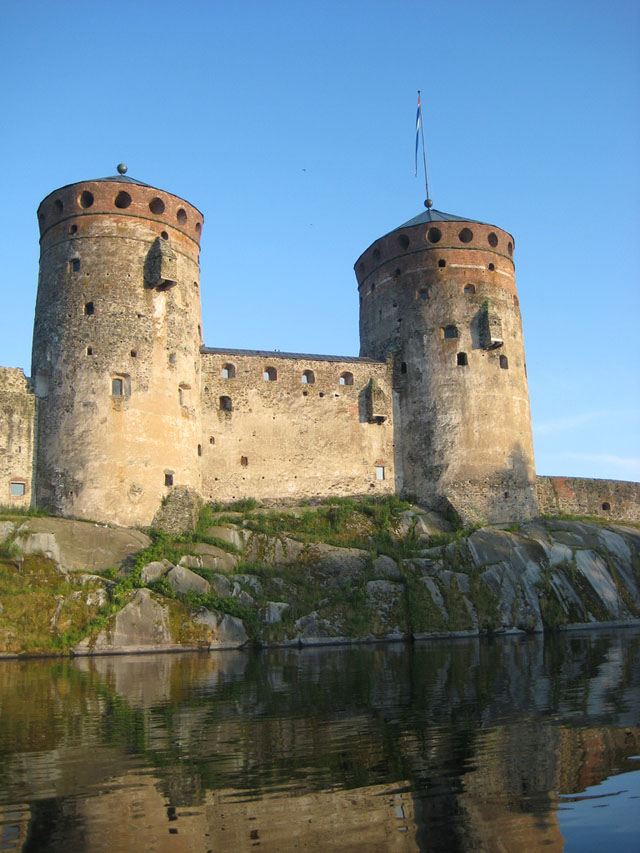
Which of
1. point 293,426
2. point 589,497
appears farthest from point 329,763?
point 589,497

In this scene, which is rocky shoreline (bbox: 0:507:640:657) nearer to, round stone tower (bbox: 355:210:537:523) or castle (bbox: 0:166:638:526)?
round stone tower (bbox: 355:210:537:523)

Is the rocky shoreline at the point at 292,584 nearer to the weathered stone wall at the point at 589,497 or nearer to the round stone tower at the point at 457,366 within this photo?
the round stone tower at the point at 457,366

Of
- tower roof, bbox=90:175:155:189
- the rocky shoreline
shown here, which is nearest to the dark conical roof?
tower roof, bbox=90:175:155:189

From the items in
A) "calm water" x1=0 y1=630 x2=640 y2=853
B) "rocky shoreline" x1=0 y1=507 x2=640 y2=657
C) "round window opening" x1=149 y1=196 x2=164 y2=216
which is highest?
"round window opening" x1=149 y1=196 x2=164 y2=216

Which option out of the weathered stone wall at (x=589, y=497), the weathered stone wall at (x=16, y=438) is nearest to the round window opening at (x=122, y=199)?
the weathered stone wall at (x=16, y=438)

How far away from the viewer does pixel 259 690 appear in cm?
1495

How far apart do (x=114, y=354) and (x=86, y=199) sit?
22.2 feet

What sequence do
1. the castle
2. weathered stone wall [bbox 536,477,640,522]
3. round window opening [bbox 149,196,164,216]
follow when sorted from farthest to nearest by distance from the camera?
1. weathered stone wall [bbox 536,477,640,522]
2. round window opening [bbox 149,196,164,216]
3. the castle

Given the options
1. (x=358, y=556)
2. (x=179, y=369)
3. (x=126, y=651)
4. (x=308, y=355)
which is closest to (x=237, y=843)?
(x=126, y=651)

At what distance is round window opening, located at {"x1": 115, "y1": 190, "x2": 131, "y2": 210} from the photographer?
31344 millimetres

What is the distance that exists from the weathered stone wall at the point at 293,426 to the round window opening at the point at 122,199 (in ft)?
21.9

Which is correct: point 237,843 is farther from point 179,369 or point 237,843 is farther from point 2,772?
point 179,369

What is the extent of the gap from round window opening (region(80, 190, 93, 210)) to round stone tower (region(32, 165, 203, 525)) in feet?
0.13

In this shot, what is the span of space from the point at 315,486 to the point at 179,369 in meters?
7.61
